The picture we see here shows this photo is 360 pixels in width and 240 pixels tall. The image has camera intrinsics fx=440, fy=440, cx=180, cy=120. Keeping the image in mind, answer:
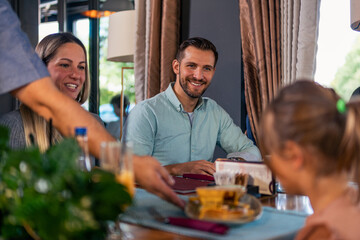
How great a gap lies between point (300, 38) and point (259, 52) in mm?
315

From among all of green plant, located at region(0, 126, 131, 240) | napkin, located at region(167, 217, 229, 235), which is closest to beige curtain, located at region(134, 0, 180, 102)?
napkin, located at region(167, 217, 229, 235)

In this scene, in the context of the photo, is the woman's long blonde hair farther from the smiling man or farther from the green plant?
the green plant

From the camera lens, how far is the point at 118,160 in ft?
3.10

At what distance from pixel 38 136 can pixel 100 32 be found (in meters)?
4.18

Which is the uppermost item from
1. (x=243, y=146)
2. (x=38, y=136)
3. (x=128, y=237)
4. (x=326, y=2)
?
(x=326, y=2)

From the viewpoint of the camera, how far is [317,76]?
3145mm

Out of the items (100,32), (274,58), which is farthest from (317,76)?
(100,32)

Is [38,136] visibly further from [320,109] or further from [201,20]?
[201,20]

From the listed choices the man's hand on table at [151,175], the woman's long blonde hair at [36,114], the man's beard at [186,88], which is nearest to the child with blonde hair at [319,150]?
the man's hand on table at [151,175]

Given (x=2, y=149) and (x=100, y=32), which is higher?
(x=100, y=32)

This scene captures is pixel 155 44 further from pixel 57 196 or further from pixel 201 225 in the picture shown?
pixel 57 196

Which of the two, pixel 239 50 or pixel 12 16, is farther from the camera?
pixel 239 50

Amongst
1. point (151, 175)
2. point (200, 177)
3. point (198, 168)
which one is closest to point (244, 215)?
point (151, 175)

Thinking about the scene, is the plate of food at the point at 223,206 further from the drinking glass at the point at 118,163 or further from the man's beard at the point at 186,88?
the man's beard at the point at 186,88
